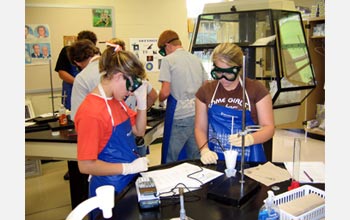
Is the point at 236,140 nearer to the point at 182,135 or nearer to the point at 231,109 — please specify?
the point at 231,109

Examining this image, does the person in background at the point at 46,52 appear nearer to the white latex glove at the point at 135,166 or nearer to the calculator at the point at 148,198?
the white latex glove at the point at 135,166

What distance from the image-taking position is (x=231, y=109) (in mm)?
1935

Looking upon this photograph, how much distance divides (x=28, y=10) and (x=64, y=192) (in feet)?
7.60

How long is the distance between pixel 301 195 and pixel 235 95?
0.77 m

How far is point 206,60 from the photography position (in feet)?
13.0

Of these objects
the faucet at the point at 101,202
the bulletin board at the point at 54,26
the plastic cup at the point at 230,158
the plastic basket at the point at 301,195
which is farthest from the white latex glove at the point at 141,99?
the bulletin board at the point at 54,26

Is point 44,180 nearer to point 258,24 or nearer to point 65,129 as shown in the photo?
point 65,129

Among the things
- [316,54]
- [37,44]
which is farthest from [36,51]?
[316,54]

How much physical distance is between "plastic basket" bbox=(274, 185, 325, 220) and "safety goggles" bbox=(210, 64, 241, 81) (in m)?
0.76

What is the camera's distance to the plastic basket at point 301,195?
1120mm

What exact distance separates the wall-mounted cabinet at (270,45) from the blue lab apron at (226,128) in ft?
5.35

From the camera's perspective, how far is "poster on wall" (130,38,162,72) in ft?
16.3

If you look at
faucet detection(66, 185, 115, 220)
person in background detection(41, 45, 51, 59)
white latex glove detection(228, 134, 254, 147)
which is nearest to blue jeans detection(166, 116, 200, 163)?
white latex glove detection(228, 134, 254, 147)
